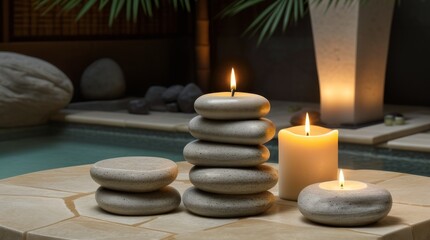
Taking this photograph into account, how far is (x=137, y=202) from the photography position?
2707mm

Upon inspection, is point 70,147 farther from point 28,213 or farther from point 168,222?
point 168,222

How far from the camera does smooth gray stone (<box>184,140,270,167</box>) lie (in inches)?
104

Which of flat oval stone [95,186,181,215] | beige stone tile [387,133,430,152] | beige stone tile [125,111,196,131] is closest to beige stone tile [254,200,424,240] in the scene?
flat oval stone [95,186,181,215]

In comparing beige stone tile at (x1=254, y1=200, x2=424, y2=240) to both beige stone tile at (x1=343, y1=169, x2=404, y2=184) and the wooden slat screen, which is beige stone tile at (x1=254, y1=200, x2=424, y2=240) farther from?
the wooden slat screen

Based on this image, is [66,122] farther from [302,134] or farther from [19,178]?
[302,134]

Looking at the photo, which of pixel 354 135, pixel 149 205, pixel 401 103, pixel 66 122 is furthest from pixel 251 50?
pixel 149 205

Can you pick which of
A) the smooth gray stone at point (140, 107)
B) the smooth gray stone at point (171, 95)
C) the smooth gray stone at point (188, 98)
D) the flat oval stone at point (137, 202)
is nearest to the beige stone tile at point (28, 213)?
the flat oval stone at point (137, 202)

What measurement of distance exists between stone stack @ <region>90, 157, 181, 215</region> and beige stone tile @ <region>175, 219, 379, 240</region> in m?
0.26

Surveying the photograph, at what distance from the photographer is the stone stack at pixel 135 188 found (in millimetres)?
2676

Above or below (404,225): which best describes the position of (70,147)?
below

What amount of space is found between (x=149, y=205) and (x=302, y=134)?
1.74 ft

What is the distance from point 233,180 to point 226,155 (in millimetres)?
80

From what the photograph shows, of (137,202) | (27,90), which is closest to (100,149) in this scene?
(27,90)

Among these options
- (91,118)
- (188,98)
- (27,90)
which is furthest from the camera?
(188,98)
